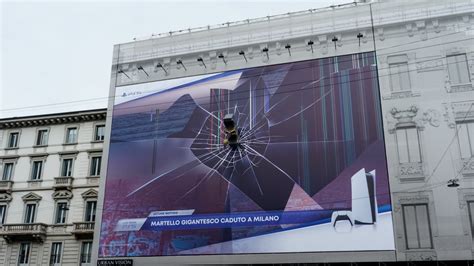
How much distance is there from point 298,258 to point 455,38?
46.9 feet

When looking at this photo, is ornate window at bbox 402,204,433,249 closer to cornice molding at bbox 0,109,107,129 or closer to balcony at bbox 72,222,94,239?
balcony at bbox 72,222,94,239

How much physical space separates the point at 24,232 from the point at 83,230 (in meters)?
4.08

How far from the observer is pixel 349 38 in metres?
28.7

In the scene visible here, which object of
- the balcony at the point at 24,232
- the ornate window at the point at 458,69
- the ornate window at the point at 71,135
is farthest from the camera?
the ornate window at the point at 71,135

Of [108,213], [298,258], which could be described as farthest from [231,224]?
[108,213]

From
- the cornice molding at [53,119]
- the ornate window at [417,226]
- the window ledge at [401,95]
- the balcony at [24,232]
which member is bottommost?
the ornate window at [417,226]

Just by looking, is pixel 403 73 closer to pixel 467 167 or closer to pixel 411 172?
pixel 411 172

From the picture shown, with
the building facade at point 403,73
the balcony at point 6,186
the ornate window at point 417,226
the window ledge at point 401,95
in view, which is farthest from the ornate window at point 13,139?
the ornate window at point 417,226

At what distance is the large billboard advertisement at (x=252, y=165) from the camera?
25.2 meters

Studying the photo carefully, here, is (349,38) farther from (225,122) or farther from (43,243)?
(43,243)

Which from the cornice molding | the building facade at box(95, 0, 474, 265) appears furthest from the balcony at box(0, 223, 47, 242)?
the cornice molding

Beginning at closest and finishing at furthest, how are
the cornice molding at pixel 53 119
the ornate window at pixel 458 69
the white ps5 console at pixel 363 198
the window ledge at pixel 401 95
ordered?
the white ps5 console at pixel 363 198 < the ornate window at pixel 458 69 < the window ledge at pixel 401 95 < the cornice molding at pixel 53 119

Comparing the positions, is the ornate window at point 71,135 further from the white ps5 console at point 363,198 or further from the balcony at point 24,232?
the white ps5 console at point 363,198

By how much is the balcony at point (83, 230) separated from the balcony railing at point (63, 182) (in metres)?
2.93
